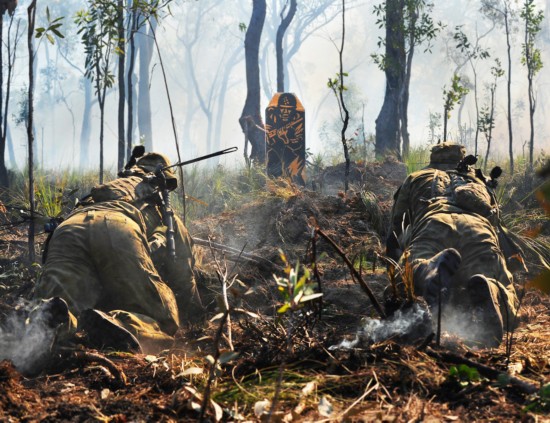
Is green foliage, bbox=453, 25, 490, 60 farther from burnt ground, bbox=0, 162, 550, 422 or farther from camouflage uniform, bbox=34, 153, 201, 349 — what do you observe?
burnt ground, bbox=0, 162, 550, 422

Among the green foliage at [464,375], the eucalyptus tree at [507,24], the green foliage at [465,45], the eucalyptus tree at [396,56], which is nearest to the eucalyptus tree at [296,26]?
the eucalyptus tree at [507,24]

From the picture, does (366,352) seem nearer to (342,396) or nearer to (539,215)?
(342,396)

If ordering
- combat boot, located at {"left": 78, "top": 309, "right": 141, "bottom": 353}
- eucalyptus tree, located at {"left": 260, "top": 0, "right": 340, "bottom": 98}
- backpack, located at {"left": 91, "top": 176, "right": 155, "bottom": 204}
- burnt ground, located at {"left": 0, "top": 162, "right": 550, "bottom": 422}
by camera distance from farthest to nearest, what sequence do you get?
eucalyptus tree, located at {"left": 260, "top": 0, "right": 340, "bottom": 98}, backpack, located at {"left": 91, "top": 176, "right": 155, "bottom": 204}, combat boot, located at {"left": 78, "top": 309, "right": 141, "bottom": 353}, burnt ground, located at {"left": 0, "top": 162, "right": 550, "bottom": 422}

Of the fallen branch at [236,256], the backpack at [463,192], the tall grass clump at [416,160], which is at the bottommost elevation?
the fallen branch at [236,256]

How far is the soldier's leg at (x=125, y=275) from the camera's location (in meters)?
5.19

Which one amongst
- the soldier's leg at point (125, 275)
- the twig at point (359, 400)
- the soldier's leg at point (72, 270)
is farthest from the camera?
the soldier's leg at point (125, 275)

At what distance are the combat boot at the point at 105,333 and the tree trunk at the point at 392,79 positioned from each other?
12.2 metres

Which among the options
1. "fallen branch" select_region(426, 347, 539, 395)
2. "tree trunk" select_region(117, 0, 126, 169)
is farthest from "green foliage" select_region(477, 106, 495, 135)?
"fallen branch" select_region(426, 347, 539, 395)

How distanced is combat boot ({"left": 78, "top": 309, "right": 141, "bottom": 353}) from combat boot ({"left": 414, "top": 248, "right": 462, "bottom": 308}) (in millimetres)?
1737

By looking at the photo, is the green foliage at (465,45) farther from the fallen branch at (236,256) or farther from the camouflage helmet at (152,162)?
the camouflage helmet at (152,162)

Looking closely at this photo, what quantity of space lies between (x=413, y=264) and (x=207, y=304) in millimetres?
2093

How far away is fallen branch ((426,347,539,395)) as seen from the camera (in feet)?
10.8

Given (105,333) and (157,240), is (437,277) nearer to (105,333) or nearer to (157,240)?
(105,333)

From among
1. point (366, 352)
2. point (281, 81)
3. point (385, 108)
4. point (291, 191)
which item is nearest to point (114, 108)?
point (281, 81)
